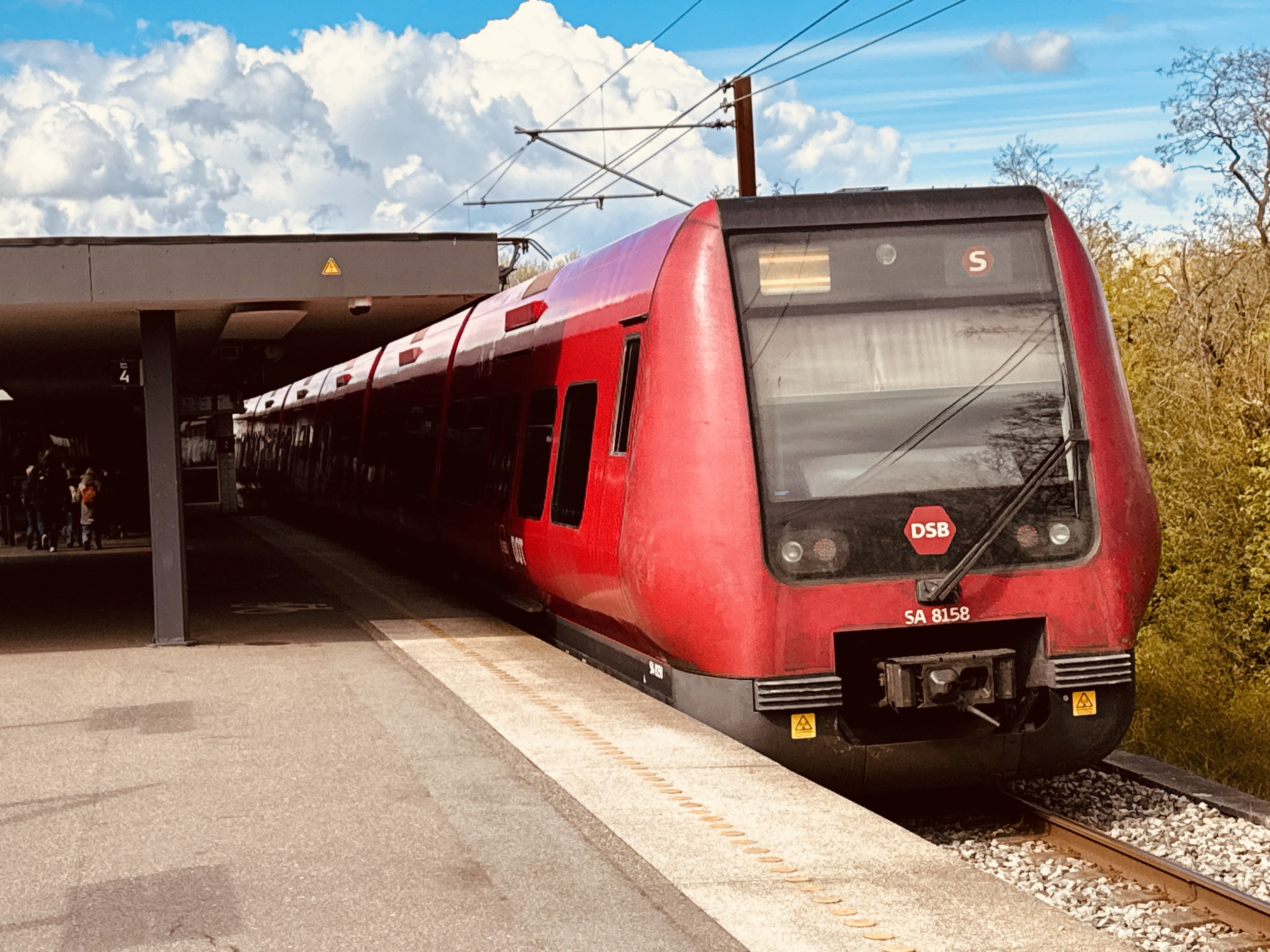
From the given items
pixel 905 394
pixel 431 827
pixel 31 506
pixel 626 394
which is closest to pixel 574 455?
pixel 626 394

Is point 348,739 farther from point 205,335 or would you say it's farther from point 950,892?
point 205,335

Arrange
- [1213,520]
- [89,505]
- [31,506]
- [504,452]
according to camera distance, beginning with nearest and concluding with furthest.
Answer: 1. [504,452]
2. [1213,520]
3. [31,506]
4. [89,505]

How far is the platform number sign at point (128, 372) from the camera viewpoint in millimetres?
17469

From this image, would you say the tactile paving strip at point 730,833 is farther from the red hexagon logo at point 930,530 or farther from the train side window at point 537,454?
the red hexagon logo at point 930,530

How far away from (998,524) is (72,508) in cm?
2362

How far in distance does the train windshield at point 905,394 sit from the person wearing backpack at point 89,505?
20.9 meters

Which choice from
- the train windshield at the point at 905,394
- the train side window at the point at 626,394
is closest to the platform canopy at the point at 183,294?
the train side window at the point at 626,394

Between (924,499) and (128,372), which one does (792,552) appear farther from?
(128,372)

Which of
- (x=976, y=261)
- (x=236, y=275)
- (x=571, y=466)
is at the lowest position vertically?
(x=571, y=466)

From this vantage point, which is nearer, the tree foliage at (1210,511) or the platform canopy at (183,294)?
the platform canopy at (183,294)

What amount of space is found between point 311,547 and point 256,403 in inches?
538

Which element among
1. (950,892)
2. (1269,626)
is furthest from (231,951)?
(1269,626)

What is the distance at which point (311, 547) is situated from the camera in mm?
25328

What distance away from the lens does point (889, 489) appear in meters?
7.87
